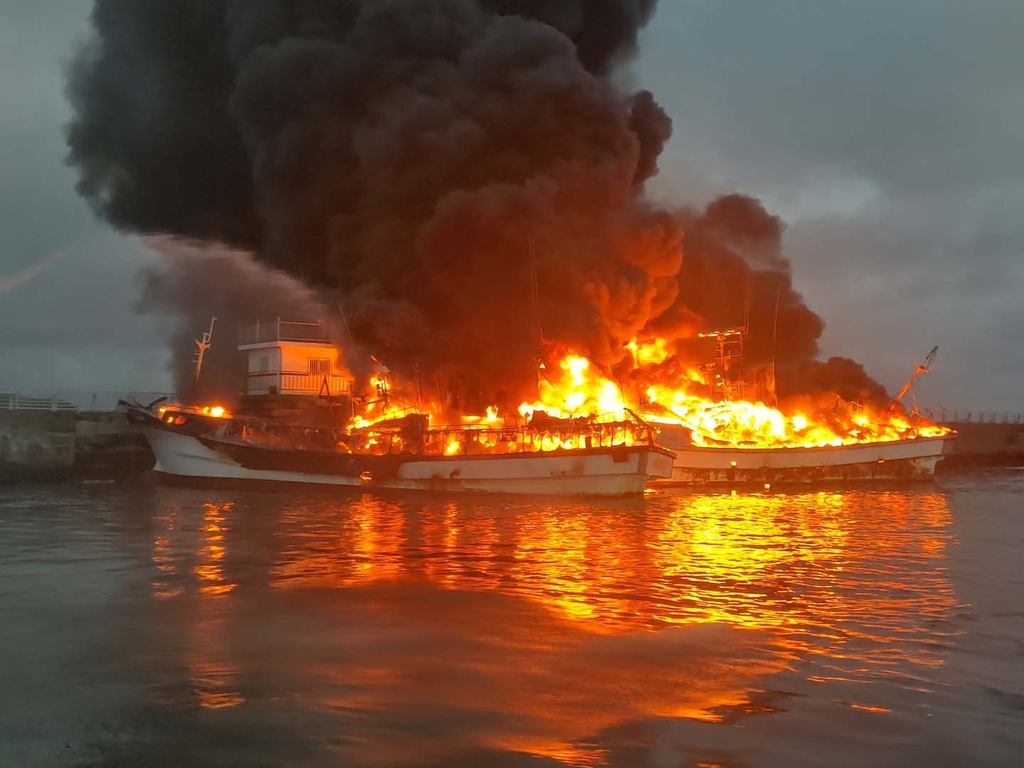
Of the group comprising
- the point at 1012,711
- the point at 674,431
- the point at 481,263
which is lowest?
the point at 1012,711

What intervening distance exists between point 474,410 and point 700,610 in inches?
1113

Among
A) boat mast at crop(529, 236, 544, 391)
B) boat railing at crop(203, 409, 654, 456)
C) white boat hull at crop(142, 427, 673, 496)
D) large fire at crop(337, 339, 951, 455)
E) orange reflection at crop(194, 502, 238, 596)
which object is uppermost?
boat mast at crop(529, 236, 544, 391)

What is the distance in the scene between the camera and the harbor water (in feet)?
24.1

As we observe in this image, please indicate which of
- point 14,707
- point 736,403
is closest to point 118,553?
point 14,707

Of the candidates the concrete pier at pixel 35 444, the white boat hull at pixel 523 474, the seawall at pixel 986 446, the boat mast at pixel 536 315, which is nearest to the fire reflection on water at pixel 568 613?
the white boat hull at pixel 523 474

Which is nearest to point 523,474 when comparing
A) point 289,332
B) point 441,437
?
point 441,437

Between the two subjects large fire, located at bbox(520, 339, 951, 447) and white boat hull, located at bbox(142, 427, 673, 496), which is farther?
large fire, located at bbox(520, 339, 951, 447)

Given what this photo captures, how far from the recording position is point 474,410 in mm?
40781

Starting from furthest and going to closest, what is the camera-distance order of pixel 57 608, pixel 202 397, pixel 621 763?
pixel 202 397 → pixel 57 608 → pixel 621 763

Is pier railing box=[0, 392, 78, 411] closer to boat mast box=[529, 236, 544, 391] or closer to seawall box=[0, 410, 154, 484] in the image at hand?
seawall box=[0, 410, 154, 484]

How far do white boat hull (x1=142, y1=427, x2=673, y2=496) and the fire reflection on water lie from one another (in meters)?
6.24

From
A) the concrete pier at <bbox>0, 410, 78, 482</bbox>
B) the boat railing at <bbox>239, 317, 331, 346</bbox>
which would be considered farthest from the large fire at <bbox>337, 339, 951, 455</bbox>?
the concrete pier at <bbox>0, 410, 78, 482</bbox>

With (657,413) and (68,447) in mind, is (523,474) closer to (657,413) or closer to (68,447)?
(657,413)

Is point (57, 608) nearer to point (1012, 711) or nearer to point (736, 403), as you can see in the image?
point (1012, 711)
